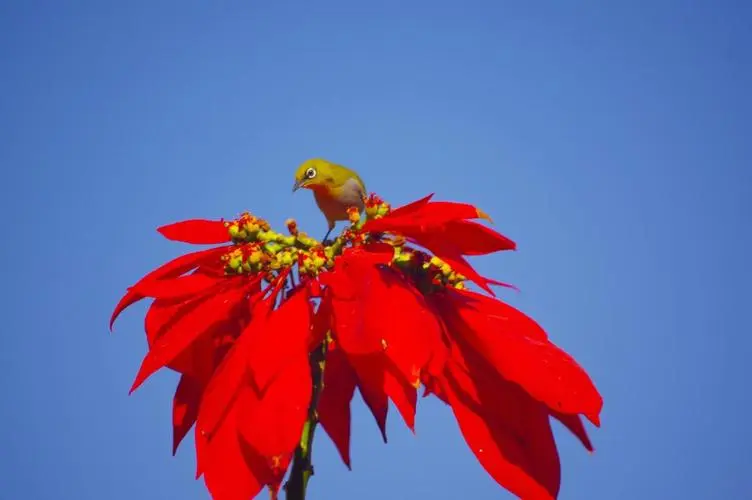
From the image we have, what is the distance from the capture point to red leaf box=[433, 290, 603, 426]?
1127 mm

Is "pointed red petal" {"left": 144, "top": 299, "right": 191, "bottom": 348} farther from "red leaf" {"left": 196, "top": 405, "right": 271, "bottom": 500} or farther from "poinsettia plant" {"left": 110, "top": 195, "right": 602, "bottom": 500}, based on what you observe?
"red leaf" {"left": 196, "top": 405, "right": 271, "bottom": 500}

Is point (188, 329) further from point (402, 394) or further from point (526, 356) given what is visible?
point (526, 356)

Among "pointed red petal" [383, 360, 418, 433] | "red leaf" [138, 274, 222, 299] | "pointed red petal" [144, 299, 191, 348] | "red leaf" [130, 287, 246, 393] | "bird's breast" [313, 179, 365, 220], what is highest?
"bird's breast" [313, 179, 365, 220]

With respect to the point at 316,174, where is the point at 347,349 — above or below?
below

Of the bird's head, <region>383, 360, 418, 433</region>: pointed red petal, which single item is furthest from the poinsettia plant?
the bird's head

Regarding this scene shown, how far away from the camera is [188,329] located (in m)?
1.24

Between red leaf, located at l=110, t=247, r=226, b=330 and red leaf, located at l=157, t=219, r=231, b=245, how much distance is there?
62 mm

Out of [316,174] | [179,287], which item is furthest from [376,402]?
[316,174]

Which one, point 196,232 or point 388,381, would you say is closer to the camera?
point 388,381

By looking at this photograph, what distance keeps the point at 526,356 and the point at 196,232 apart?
68 cm

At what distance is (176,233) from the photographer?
155 cm

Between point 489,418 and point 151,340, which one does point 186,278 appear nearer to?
point 151,340

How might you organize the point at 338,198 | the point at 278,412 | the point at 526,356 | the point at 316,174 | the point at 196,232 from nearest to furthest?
the point at 278,412 < the point at 526,356 < the point at 196,232 < the point at 316,174 < the point at 338,198

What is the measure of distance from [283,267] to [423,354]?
1.20ft
